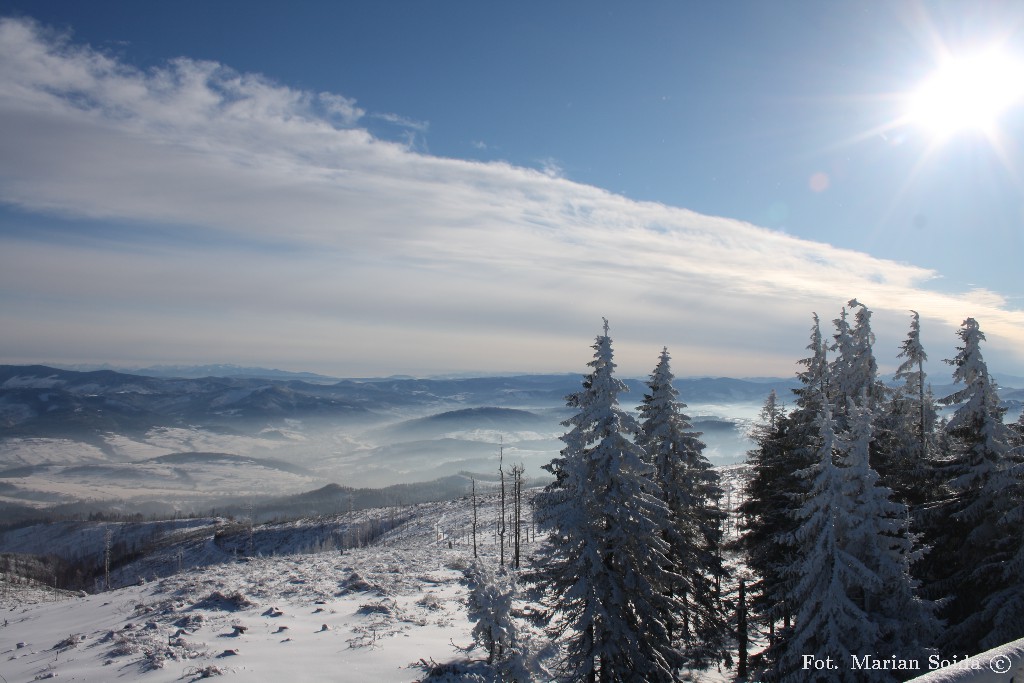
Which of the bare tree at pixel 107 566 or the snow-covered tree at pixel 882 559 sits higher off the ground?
the snow-covered tree at pixel 882 559

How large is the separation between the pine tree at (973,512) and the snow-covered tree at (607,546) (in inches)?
350

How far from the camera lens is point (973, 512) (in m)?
17.2

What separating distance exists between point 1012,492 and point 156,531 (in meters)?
185

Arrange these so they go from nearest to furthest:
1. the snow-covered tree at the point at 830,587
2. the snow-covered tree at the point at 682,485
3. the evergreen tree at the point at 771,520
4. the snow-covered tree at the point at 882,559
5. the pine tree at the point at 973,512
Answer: the snow-covered tree at the point at 830,587 < the snow-covered tree at the point at 882,559 < the pine tree at the point at 973,512 < the evergreen tree at the point at 771,520 < the snow-covered tree at the point at 682,485

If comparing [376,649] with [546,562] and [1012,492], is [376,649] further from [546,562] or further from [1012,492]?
[1012,492]

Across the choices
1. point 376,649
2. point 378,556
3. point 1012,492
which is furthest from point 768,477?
point 378,556

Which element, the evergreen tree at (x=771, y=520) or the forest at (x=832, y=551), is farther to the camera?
the evergreen tree at (x=771, y=520)

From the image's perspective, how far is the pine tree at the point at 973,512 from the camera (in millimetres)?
16578

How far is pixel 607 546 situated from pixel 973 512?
11.4m

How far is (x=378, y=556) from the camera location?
5684 centimetres

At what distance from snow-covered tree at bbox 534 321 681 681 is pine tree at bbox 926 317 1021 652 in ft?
29.2

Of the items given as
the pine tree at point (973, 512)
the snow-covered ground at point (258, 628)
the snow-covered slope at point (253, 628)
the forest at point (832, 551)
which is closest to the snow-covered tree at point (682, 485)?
the forest at point (832, 551)

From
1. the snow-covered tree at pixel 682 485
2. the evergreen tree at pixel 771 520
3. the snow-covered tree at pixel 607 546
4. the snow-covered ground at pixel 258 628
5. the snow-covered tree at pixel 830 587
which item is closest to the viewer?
the snow-covered tree at pixel 830 587

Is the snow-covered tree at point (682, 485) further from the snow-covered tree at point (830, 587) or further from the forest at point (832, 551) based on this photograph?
the snow-covered tree at point (830, 587)
